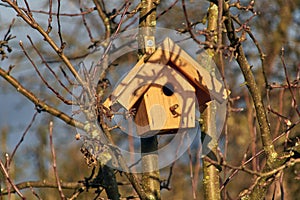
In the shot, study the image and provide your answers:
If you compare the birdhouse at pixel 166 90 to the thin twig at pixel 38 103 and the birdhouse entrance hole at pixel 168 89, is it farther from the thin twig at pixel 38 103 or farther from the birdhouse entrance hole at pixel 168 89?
the thin twig at pixel 38 103

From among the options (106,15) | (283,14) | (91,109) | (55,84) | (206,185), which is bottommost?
(206,185)

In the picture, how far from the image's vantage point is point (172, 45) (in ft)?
8.73

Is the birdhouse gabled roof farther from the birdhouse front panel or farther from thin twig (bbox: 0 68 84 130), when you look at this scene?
thin twig (bbox: 0 68 84 130)

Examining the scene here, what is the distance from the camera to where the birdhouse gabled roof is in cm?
256

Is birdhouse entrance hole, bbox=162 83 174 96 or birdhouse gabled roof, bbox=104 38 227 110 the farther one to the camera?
birdhouse entrance hole, bbox=162 83 174 96

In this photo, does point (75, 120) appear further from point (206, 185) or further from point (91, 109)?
point (206, 185)

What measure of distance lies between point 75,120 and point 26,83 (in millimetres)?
5349

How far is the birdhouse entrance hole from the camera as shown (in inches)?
107

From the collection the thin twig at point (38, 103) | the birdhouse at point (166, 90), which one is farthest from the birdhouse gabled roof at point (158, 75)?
the thin twig at point (38, 103)

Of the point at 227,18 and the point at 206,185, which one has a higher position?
the point at 227,18

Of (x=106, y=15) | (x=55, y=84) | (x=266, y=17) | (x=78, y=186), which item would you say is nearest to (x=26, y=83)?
(x=55, y=84)

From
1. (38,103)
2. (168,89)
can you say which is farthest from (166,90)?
(38,103)

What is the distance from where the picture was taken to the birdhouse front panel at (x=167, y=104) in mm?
2631

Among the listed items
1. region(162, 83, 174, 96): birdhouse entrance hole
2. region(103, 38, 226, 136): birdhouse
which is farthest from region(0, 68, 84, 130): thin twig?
region(162, 83, 174, 96): birdhouse entrance hole
